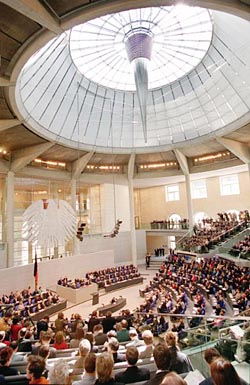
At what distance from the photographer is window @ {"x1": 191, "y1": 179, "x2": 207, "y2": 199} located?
2716 cm

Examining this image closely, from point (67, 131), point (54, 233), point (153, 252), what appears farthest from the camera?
point (153, 252)

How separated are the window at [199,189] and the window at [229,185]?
6.09 ft

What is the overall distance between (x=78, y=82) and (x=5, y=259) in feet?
40.7

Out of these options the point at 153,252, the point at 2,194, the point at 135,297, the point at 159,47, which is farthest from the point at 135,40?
the point at 153,252

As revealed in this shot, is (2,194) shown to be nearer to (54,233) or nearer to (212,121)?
(54,233)

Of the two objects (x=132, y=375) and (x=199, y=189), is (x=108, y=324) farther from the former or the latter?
(x=199, y=189)

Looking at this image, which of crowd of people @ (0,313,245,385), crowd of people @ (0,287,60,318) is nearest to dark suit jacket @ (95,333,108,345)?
crowd of people @ (0,313,245,385)

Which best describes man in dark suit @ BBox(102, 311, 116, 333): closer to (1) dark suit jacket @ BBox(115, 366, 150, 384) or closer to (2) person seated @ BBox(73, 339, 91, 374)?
(2) person seated @ BBox(73, 339, 91, 374)

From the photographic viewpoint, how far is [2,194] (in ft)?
61.5

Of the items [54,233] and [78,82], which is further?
[78,82]

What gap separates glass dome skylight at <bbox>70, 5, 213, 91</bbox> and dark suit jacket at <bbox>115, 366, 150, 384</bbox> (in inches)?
591

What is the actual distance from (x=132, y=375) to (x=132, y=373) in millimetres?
19

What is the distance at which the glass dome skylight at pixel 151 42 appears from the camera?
1359 cm

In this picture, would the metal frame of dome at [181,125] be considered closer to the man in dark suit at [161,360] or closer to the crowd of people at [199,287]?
the crowd of people at [199,287]
